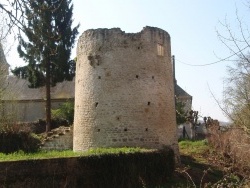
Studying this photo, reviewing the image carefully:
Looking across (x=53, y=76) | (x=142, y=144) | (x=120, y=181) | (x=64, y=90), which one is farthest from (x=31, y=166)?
(x=64, y=90)

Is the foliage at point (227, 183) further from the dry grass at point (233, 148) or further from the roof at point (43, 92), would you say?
the roof at point (43, 92)

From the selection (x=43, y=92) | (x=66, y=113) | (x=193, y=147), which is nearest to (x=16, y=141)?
(x=66, y=113)

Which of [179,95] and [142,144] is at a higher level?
[179,95]

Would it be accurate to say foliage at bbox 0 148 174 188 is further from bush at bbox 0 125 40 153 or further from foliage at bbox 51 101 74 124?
foliage at bbox 51 101 74 124

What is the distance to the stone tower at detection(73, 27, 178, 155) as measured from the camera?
16.2 m

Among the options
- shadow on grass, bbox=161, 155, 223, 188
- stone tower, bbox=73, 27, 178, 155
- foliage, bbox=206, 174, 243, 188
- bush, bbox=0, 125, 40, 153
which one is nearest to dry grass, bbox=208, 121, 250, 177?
foliage, bbox=206, 174, 243, 188

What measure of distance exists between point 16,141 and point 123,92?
6.08 metres

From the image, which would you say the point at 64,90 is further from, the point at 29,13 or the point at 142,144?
the point at 29,13

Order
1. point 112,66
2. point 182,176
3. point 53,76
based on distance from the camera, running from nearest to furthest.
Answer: point 182,176, point 112,66, point 53,76

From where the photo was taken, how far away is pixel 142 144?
52.5 feet

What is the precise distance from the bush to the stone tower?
7.44 ft

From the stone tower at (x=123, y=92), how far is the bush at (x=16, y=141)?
2.27 meters

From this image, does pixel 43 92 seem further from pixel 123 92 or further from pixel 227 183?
pixel 227 183

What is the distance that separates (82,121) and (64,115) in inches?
416
